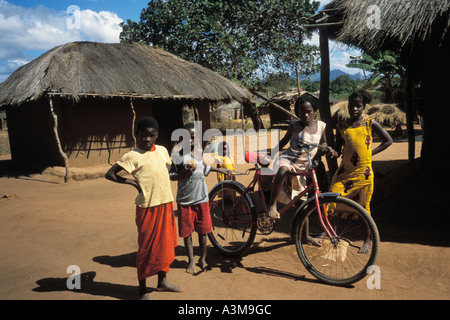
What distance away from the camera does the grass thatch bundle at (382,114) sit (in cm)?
1798

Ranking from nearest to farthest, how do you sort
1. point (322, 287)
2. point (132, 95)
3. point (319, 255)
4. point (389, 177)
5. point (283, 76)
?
point (322, 287), point (319, 255), point (389, 177), point (132, 95), point (283, 76)

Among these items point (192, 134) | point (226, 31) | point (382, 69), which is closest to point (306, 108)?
point (192, 134)

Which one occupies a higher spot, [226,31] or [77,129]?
[226,31]

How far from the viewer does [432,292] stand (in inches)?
107

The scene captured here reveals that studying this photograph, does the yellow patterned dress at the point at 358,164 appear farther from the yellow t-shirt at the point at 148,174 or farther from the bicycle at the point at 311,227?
the yellow t-shirt at the point at 148,174

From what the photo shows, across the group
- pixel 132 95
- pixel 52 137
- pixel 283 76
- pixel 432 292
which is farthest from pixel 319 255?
pixel 283 76

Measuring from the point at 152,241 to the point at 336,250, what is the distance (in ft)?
6.16

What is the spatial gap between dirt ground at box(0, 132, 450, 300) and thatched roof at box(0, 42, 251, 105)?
4.21 m

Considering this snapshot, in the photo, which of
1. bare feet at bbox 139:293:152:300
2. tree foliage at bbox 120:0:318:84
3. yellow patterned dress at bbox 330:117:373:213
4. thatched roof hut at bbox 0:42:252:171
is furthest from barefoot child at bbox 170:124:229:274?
tree foliage at bbox 120:0:318:84

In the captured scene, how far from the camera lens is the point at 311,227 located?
451cm

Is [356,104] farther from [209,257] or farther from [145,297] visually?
[145,297]

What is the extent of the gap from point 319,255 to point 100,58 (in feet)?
31.3

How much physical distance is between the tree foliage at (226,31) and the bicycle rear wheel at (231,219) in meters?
13.5
